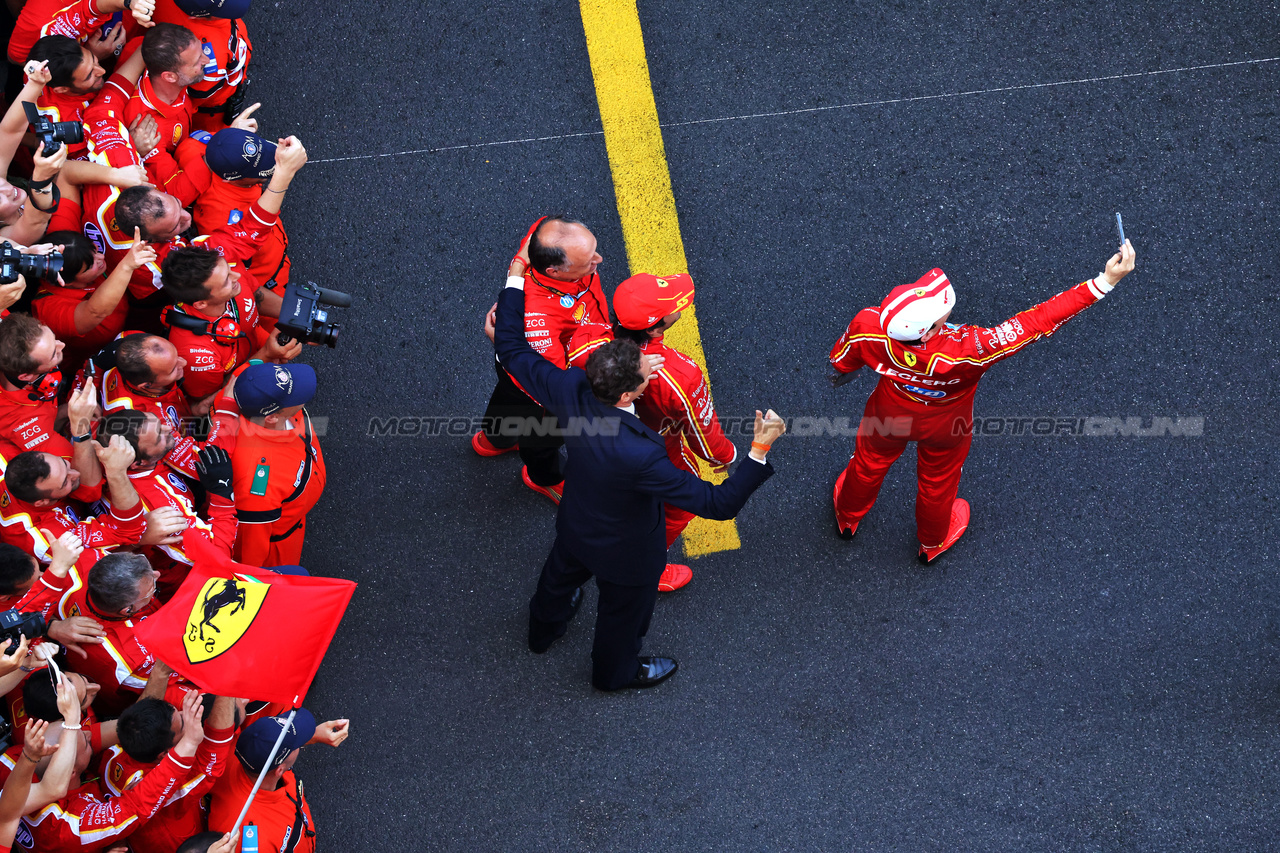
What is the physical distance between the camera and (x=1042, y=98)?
4992mm

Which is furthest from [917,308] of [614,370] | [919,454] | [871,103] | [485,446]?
[485,446]

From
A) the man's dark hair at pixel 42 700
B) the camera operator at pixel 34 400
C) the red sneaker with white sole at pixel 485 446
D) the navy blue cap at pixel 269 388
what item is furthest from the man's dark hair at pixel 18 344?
the red sneaker with white sole at pixel 485 446

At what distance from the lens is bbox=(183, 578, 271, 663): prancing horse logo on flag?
3170 mm

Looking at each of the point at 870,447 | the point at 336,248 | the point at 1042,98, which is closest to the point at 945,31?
the point at 1042,98

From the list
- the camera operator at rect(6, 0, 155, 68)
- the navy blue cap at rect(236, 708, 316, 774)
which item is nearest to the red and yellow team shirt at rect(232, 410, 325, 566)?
the navy blue cap at rect(236, 708, 316, 774)

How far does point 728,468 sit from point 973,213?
1.82 m

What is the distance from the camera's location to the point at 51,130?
3.84m

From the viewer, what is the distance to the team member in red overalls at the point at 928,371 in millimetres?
3438

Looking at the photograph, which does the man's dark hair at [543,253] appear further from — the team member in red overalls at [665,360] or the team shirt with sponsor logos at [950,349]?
the team shirt with sponsor logos at [950,349]

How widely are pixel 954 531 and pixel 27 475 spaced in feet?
12.6

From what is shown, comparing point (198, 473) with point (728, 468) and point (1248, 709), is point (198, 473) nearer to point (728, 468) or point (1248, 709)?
point (728, 468)

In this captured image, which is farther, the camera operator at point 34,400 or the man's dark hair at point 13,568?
the camera operator at point 34,400

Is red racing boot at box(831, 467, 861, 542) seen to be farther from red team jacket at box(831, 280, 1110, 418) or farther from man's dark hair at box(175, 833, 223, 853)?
man's dark hair at box(175, 833, 223, 853)

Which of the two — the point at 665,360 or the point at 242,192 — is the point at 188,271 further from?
the point at 665,360
